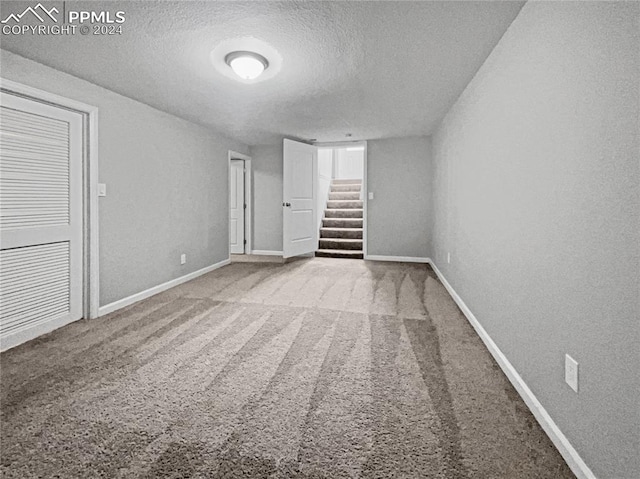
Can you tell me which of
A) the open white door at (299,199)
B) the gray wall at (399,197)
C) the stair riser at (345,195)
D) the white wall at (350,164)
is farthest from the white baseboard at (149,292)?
the white wall at (350,164)

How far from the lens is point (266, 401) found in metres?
1.74

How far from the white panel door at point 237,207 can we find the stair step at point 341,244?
1576 mm

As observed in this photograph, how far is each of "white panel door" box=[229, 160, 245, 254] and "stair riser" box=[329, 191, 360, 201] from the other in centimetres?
238

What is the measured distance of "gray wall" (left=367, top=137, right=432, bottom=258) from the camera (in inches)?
224

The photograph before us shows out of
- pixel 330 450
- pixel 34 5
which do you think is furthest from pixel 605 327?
pixel 34 5

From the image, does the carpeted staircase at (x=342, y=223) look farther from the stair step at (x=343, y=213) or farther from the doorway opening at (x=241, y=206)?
the doorway opening at (x=241, y=206)

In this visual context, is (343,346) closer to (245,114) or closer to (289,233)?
(245,114)

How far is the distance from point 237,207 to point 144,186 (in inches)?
122

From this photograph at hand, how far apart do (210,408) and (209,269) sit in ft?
11.6

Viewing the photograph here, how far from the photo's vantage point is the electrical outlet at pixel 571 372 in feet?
4.23

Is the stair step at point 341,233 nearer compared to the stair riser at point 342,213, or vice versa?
the stair step at point 341,233

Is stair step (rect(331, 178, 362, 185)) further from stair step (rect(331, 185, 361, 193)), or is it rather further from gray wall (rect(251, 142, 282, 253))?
gray wall (rect(251, 142, 282, 253))

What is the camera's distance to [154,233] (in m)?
3.78

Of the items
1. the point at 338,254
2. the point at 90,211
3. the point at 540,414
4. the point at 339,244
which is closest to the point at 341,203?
the point at 339,244
